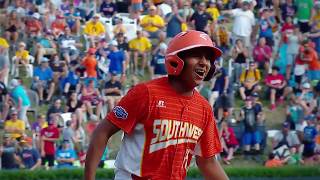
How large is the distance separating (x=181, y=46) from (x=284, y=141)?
1252 centimetres

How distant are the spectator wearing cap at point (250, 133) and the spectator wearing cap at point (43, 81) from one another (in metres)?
3.56

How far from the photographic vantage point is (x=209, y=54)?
233 inches

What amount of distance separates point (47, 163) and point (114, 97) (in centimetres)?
212

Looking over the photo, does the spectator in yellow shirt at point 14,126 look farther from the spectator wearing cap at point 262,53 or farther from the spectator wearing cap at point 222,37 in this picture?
the spectator wearing cap at point 262,53

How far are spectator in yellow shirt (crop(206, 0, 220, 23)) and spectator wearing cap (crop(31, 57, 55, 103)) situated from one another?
3.65 meters

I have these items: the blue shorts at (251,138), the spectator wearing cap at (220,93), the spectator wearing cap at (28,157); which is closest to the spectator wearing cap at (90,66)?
the spectator wearing cap at (220,93)

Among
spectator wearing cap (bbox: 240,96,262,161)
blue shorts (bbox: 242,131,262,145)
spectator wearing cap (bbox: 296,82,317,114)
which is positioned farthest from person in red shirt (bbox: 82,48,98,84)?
spectator wearing cap (bbox: 296,82,317,114)

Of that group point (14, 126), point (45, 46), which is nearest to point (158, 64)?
point (45, 46)

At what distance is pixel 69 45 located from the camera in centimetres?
2011

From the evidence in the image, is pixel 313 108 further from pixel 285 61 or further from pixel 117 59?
pixel 117 59

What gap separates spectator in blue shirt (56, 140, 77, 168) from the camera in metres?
17.0

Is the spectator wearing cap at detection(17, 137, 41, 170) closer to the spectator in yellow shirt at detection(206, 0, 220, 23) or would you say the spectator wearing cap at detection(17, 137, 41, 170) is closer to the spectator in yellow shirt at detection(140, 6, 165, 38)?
the spectator in yellow shirt at detection(140, 6, 165, 38)

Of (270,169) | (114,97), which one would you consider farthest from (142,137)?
(114,97)

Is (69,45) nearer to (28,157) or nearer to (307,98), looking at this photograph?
(28,157)
